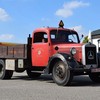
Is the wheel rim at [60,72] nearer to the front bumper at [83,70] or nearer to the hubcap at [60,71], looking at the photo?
the hubcap at [60,71]

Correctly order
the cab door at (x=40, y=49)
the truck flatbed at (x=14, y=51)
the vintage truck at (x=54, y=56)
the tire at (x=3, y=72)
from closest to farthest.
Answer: the vintage truck at (x=54, y=56) → the cab door at (x=40, y=49) → the truck flatbed at (x=14, y=51) → the tire at (x=3, y=72)

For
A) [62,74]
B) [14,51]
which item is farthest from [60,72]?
[14,51]

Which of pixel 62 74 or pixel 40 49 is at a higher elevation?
pixel 40 49

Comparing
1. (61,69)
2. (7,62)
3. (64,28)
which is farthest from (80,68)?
(7,62)

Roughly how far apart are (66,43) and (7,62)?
3509 millimetres

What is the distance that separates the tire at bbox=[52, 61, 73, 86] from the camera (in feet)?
45.1

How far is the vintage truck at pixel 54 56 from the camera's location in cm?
1400

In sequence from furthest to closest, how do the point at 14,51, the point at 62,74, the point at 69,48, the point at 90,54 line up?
1. the point at 14,51
2. the point at 69,48
3. the point at 90,54
4. the point at 62,74

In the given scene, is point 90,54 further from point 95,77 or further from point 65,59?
point 95,77

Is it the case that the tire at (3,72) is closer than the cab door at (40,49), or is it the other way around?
the cab door at (40,49)

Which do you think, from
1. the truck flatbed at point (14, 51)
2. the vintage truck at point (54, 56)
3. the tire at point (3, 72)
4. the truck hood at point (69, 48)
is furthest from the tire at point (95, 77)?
the tire at point (3, 72)

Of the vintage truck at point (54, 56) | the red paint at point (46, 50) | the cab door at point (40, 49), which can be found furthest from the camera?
the cab door at point (40, 49)

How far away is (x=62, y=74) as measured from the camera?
1411cm

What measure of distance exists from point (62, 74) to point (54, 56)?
31.8 inches
